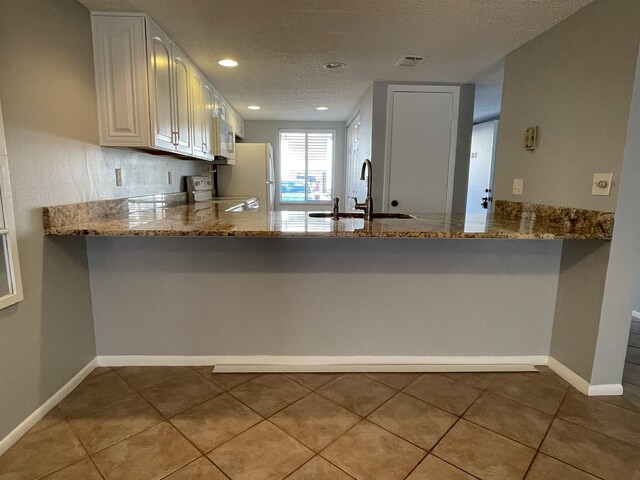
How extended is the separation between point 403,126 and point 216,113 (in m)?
1.99

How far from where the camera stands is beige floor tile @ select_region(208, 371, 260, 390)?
6.66ft

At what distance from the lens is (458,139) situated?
374 cm

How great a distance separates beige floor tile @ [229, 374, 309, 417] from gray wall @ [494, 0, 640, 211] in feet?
6.21

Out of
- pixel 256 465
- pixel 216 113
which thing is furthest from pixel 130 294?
pixel 216 113

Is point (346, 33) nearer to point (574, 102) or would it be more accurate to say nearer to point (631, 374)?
point (574, 102)

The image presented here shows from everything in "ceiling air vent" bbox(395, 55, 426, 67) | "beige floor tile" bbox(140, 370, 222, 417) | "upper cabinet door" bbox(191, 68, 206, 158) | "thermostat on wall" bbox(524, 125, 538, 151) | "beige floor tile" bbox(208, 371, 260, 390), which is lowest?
"beige floor tile" bbox(140, 370, 222, 417)

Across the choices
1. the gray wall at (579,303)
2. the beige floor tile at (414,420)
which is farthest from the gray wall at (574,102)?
the beige floor tile at (414,420)

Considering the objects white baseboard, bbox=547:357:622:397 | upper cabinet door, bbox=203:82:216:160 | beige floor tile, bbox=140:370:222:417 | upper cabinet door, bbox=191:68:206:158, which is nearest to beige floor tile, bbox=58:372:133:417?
beige floor tile, bbox=140:370:222:417

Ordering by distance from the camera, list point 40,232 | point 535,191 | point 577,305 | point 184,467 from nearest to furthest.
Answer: point 184,467, point 40,232, point 577,305, point 535,191

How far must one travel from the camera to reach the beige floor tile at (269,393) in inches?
72.6

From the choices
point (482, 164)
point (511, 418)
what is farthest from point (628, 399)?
point (482, 164)

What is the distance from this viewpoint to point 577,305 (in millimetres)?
2080

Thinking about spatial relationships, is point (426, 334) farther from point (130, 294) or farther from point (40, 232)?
point (40, 232)

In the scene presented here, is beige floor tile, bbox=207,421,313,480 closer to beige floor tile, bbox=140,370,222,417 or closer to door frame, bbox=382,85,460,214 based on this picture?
beige floor tile, bbox=140,370,222,417
